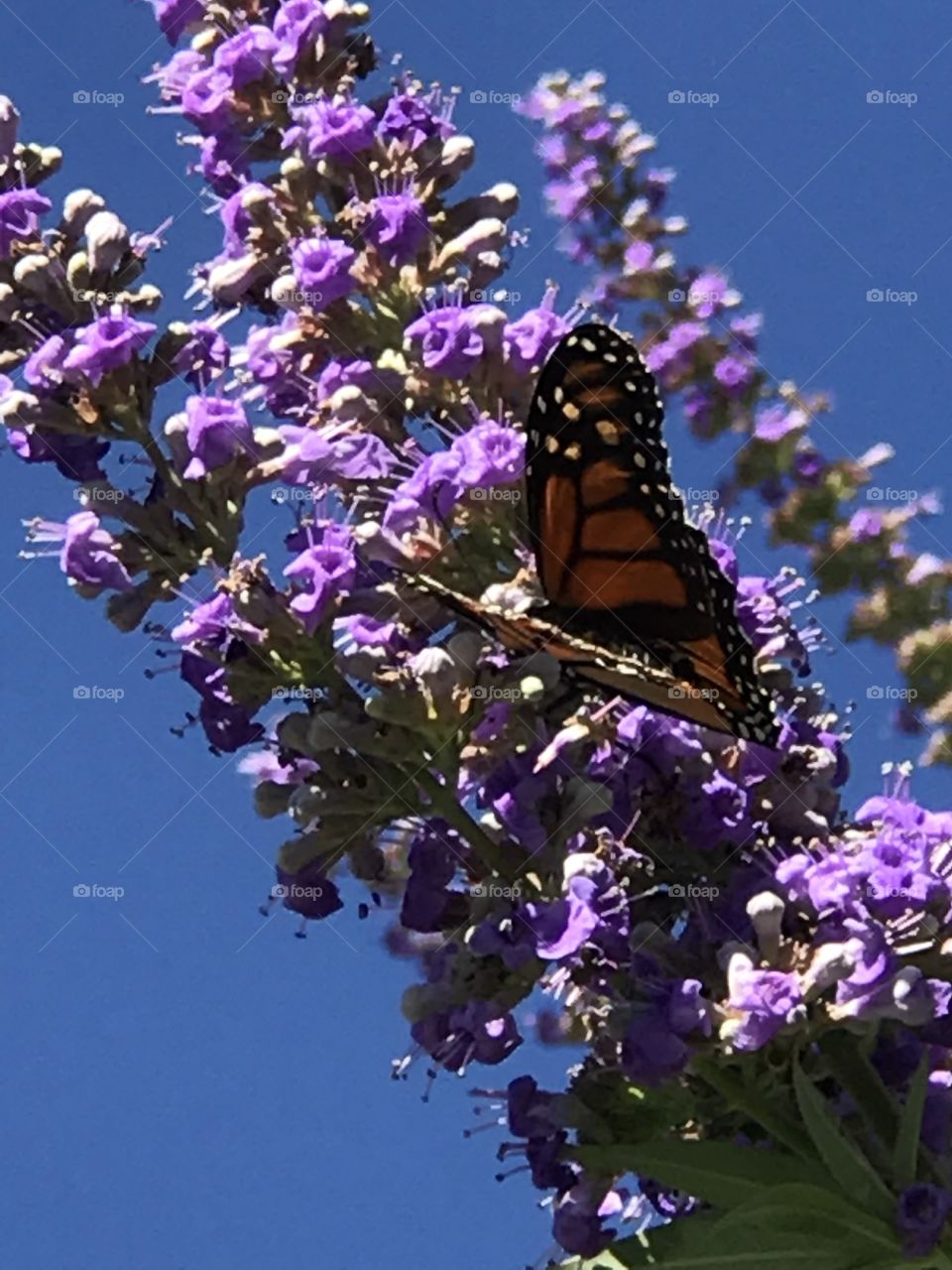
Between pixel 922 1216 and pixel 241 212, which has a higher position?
pixel 241 212

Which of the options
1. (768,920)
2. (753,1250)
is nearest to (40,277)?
(768,920)

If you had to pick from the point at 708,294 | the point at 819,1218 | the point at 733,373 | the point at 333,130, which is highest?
the point at 708,294

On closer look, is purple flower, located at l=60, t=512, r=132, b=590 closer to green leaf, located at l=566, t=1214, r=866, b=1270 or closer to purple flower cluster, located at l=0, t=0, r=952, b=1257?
purple flower cluster, located at l=0, t=0, r=952, b=1257

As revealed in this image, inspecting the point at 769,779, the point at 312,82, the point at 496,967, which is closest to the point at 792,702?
the point at 769,779

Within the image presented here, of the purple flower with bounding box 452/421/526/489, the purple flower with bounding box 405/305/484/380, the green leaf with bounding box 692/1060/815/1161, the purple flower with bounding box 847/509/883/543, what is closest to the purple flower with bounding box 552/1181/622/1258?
the green leaf with bounding box 692/1060/815/1161

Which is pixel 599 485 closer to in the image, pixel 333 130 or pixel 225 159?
pixel 333 130

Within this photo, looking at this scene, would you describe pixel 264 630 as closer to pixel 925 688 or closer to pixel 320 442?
pixel 320 442
